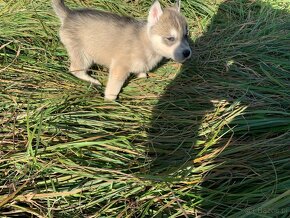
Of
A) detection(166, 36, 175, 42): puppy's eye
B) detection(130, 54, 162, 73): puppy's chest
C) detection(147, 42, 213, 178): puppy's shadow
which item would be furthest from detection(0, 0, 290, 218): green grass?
detection(166, 36, 175, 42): puppy's eye

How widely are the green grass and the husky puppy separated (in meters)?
0.26

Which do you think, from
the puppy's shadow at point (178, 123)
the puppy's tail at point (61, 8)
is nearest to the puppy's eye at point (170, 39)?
the puppy's shadow at point (178, 123)

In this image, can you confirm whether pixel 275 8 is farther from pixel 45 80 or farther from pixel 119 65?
pixel 45 80

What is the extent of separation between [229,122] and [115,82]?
4.56 feet

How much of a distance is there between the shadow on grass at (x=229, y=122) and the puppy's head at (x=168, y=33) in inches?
19.0

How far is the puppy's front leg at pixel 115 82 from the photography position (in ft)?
12.4

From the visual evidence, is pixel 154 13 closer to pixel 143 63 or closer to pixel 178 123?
pixel 143 63

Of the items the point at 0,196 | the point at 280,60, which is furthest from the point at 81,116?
the point at 280,60

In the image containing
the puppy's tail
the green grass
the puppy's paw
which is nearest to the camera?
the green grass

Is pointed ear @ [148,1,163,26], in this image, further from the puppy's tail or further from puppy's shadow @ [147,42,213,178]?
the puppy's tail

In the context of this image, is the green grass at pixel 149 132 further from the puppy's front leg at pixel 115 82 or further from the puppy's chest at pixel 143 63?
the puppy's chest at pixel 143 63

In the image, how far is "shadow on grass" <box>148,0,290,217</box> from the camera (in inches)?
106

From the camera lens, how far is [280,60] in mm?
4469

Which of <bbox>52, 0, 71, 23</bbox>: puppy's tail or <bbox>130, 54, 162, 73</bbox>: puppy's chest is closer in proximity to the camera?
<bbox>130, 54, 162, 73</bbox>: puppy's chest
